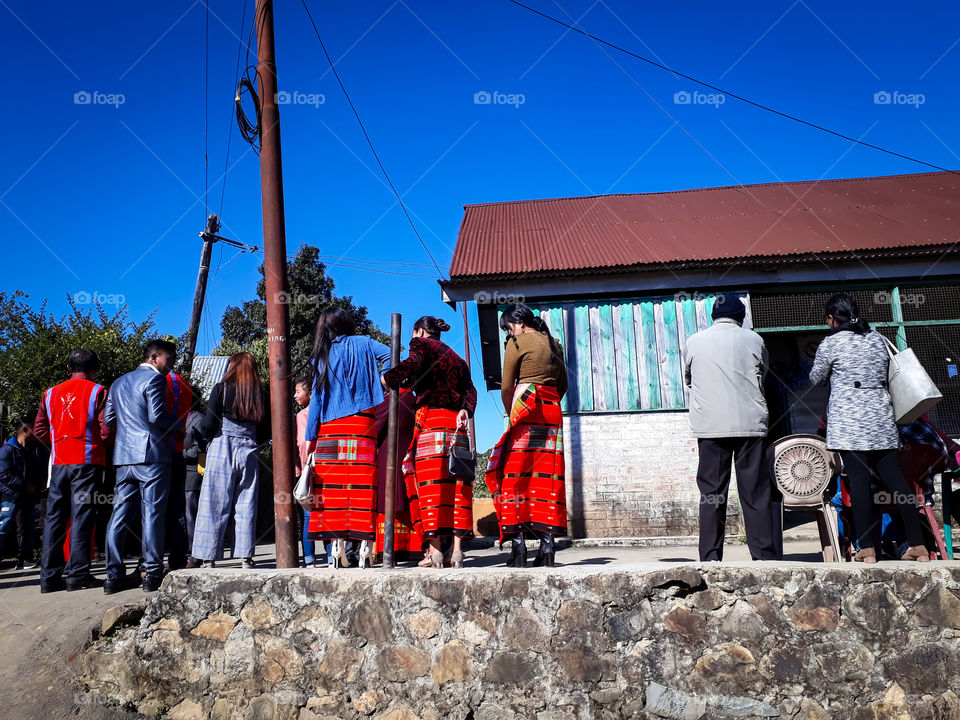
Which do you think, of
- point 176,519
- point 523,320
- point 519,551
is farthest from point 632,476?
point 176,519

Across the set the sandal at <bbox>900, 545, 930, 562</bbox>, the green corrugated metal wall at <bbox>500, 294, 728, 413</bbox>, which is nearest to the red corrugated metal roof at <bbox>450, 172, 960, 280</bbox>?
the green corrugated metal wall at <bbox>500, 294, 728, 413</bbox>

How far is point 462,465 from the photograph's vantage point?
15.1 feet

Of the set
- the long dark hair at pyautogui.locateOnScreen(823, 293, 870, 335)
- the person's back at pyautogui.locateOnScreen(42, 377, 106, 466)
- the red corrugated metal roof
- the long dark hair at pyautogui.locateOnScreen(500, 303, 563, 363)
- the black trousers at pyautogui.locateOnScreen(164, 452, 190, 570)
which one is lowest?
the black trousers at pyautogui.locateOnScreen(164, 452, 190, 570)

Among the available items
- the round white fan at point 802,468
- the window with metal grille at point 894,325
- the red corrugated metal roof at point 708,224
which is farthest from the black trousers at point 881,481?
the red corrugated metal roof at point 708,224

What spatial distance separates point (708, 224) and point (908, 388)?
7.00 meters

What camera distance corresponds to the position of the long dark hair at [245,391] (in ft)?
17.9

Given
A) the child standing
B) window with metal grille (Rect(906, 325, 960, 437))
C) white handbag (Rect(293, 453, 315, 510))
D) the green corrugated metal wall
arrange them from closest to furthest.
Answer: white handbag (Rect(293, 453, 315, 510))
the child standing
the green corrugated metal wall
window with metal grille (Rect(906, 325, 960, 437))

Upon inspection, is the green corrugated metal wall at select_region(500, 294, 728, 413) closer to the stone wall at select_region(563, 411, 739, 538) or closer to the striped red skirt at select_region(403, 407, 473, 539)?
the stone wall at select_region(563, 411, 739, 538)

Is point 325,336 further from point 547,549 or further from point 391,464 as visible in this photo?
point 547,549

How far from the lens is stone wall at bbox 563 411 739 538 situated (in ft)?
28.8

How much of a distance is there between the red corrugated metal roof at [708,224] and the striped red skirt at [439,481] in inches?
174

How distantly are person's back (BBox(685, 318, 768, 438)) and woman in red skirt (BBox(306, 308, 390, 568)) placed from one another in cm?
206

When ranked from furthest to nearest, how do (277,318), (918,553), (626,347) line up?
(626,347) → (277,318) → (918,553)

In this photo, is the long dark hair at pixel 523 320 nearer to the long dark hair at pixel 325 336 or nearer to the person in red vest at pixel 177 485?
the long dark hair at pixel 325 336
